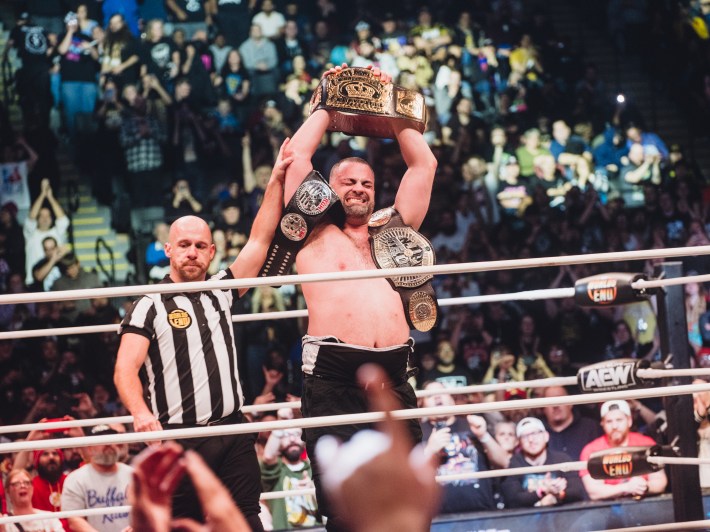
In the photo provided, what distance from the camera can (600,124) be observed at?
20.2ft

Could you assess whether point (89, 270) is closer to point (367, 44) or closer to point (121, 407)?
point (121, 407)

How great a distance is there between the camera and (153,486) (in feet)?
2.36

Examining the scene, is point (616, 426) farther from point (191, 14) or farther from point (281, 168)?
point (191, 14)

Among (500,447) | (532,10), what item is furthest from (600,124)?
(500,447)

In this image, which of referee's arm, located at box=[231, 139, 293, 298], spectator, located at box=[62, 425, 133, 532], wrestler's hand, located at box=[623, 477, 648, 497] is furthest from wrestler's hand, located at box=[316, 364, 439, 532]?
wrestler's hand, located at box=[623, 477, 648, 497]

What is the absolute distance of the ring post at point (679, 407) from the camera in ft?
7.88

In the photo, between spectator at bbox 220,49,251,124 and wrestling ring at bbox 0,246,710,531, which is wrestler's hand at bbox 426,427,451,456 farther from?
spectator at bbox 220,49,251,124

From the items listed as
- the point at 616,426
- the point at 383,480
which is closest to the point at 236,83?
the point at 616,426

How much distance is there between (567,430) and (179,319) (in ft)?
7.82

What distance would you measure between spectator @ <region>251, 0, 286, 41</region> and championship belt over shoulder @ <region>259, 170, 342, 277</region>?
158 inches

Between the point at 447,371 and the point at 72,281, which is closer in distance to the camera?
the point at 447,371

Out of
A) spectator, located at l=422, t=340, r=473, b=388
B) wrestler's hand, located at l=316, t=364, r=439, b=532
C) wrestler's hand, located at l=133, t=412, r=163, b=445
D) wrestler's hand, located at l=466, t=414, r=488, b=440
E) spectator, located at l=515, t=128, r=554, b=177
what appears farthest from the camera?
spectator, located at l=515, t=128, r=554, b=177

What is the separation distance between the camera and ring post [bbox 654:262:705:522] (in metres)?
2.40

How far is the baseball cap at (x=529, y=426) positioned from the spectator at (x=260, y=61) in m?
3.10
